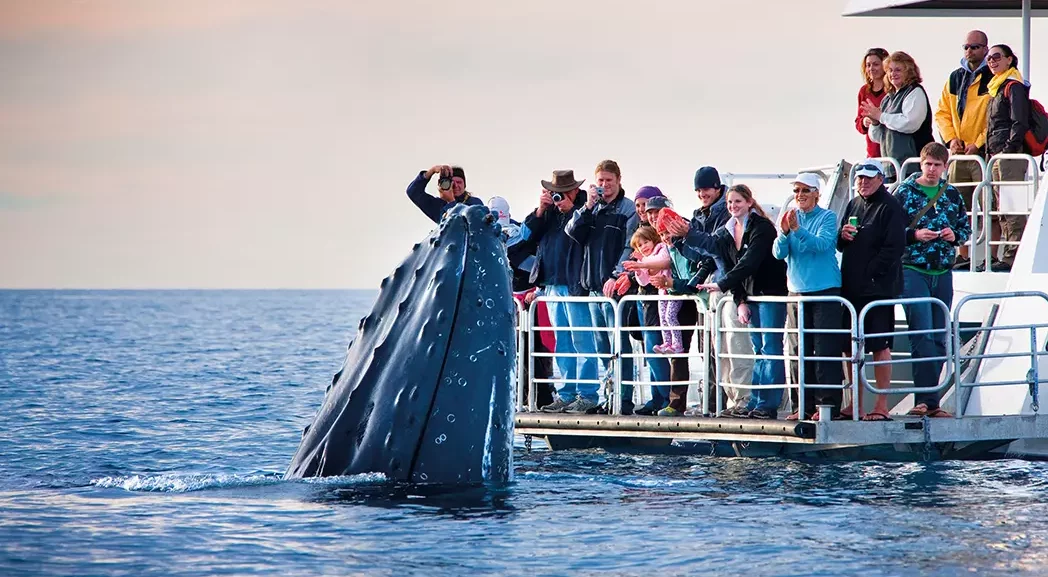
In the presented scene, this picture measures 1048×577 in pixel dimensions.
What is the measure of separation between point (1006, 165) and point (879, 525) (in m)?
5.81

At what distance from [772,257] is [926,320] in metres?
1.31

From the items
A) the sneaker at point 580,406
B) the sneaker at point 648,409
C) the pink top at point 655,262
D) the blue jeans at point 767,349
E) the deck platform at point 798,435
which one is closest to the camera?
the deck platform at point 798,435

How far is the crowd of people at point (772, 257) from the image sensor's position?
11.4 meters

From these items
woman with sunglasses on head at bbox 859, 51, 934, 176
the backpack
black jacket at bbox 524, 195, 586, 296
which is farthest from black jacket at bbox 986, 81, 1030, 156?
black jacket at bbox 524, 195, 586, 296

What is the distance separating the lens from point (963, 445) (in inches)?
496

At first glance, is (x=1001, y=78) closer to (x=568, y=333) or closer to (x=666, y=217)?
(x=666, y=217)

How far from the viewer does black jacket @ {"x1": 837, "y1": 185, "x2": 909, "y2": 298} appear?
37.0ft

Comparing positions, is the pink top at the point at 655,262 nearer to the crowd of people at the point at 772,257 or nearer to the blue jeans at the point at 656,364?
the crowd of people at the point at 772,257

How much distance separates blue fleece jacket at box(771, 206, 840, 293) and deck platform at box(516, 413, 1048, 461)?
3.56 ft

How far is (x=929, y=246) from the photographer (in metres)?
11.9

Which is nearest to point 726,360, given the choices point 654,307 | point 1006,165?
point 654,307

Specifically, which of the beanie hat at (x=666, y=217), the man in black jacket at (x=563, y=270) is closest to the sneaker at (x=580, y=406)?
the man in black jacket at (x=563, y=270)

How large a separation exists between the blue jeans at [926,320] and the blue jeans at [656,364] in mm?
2221

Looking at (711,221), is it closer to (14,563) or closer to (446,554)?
(446,554)
